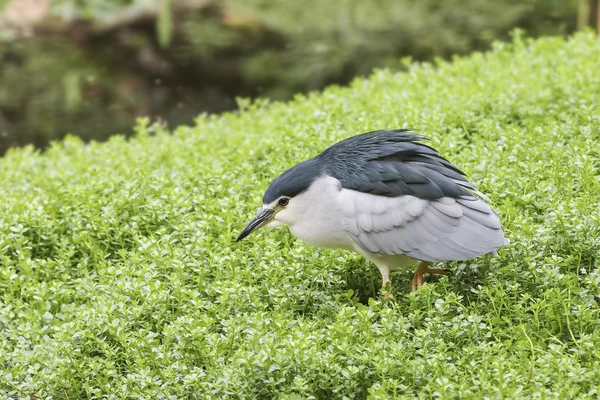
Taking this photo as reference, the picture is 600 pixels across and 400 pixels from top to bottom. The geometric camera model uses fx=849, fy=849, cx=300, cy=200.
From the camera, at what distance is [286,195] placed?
4.77 meters

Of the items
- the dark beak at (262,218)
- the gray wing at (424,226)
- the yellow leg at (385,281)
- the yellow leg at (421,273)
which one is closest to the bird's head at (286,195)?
the dark beak at (262,218)

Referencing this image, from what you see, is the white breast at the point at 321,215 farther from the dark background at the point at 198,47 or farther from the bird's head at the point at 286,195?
the dark background at the point at 198,47

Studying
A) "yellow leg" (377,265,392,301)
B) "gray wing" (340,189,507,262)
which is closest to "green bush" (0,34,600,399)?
"yellow leg" (377,265,392,301)

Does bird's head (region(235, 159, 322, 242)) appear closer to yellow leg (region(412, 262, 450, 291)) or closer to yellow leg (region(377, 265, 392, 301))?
yellow leg (region(377, 265, 392, 301))

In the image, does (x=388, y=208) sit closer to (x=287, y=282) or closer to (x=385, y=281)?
(x=385, y=281)

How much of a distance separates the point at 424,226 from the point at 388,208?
22 cm

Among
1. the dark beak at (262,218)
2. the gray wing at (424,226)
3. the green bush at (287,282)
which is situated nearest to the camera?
the green bush at (287,282)

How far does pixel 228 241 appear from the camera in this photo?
5.36m

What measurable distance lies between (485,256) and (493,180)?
2.84 ft

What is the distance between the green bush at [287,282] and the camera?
4.02 metres

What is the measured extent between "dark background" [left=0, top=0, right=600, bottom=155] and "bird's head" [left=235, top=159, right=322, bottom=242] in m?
5.94

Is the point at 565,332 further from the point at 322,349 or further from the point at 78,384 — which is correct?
the point at 78,384

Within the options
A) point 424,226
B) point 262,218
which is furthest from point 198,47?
point 424,226

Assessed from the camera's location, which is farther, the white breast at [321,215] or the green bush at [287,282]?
the white breast at [321,215]
